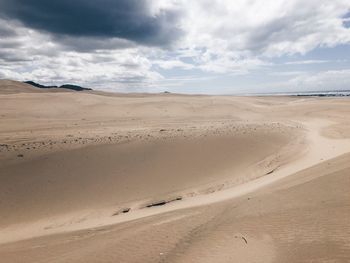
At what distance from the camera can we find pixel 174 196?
11688 millimetres

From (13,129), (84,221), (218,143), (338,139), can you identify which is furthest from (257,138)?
(13,129)

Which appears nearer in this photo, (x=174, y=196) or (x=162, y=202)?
(x=162, y=202)

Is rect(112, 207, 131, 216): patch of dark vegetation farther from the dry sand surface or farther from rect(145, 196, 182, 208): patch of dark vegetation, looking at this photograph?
rect(145, 196, 182, 208): patch of dark vegetation

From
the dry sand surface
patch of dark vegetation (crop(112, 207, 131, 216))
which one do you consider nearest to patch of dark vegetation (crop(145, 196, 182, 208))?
the dry sand surface

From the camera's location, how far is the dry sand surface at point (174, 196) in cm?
682

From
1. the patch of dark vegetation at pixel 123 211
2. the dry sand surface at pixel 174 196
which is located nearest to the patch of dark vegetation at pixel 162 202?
the dry sand surface at pixel 174 196

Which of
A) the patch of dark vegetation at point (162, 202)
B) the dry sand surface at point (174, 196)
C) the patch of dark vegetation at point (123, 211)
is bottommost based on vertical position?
the patch of dark vegetation at point (123, 211)

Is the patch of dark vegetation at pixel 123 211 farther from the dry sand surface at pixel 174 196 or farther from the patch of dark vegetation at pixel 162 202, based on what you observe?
the patch of dark vegetation at pixel 162 202

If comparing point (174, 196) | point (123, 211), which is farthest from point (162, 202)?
point (123, 211)

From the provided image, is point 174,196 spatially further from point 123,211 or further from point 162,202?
point 123,211

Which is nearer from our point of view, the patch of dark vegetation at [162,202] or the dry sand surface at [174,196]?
the dry sand surface at [174,196]

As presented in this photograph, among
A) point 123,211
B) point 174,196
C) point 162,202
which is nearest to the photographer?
point 123,211

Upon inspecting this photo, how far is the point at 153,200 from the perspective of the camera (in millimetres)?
11398

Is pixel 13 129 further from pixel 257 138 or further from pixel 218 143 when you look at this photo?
pixel 257 138
